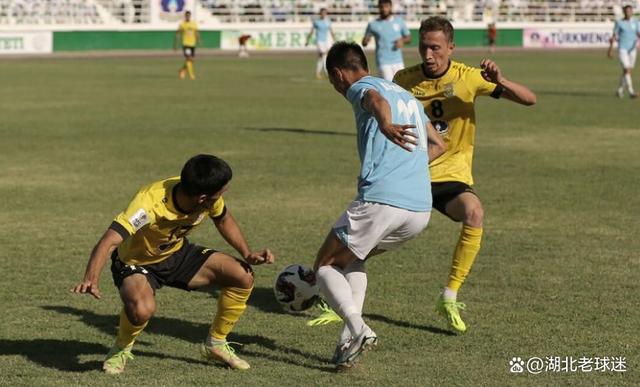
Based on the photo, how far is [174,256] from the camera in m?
7.28

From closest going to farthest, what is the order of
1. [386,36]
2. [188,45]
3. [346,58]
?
1. [346,58]
2. [386,36]
3. [188,45]

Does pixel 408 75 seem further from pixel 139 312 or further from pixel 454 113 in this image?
pixel 139 312

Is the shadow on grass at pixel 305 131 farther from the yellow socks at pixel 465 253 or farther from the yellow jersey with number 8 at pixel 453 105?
the yellow socks at pixel 465 253

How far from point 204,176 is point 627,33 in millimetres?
26661

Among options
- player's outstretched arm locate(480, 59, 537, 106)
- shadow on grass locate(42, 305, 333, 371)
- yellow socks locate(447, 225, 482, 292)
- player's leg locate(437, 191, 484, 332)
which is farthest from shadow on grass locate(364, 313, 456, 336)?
player's outstretched arm locate(480, 59, 537, 106)

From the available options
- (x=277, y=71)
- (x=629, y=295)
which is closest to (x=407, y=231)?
(x=629, y=295)

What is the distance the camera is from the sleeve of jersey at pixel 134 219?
22.0ft

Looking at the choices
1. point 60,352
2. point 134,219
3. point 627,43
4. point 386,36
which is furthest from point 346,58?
point 627,43

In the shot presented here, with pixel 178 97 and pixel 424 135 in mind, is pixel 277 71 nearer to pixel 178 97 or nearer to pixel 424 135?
pixel 178 97

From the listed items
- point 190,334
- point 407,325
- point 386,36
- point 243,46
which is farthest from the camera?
point 243,46

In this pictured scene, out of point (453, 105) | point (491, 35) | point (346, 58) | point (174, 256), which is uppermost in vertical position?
point (346, 58)

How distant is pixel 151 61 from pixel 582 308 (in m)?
43.0

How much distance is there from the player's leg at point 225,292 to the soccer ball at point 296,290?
48.1 inches

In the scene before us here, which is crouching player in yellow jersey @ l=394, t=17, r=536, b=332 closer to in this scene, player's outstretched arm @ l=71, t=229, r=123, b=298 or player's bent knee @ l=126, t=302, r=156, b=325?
player's bent knee @ l=126, t=302, r=156, b=325
